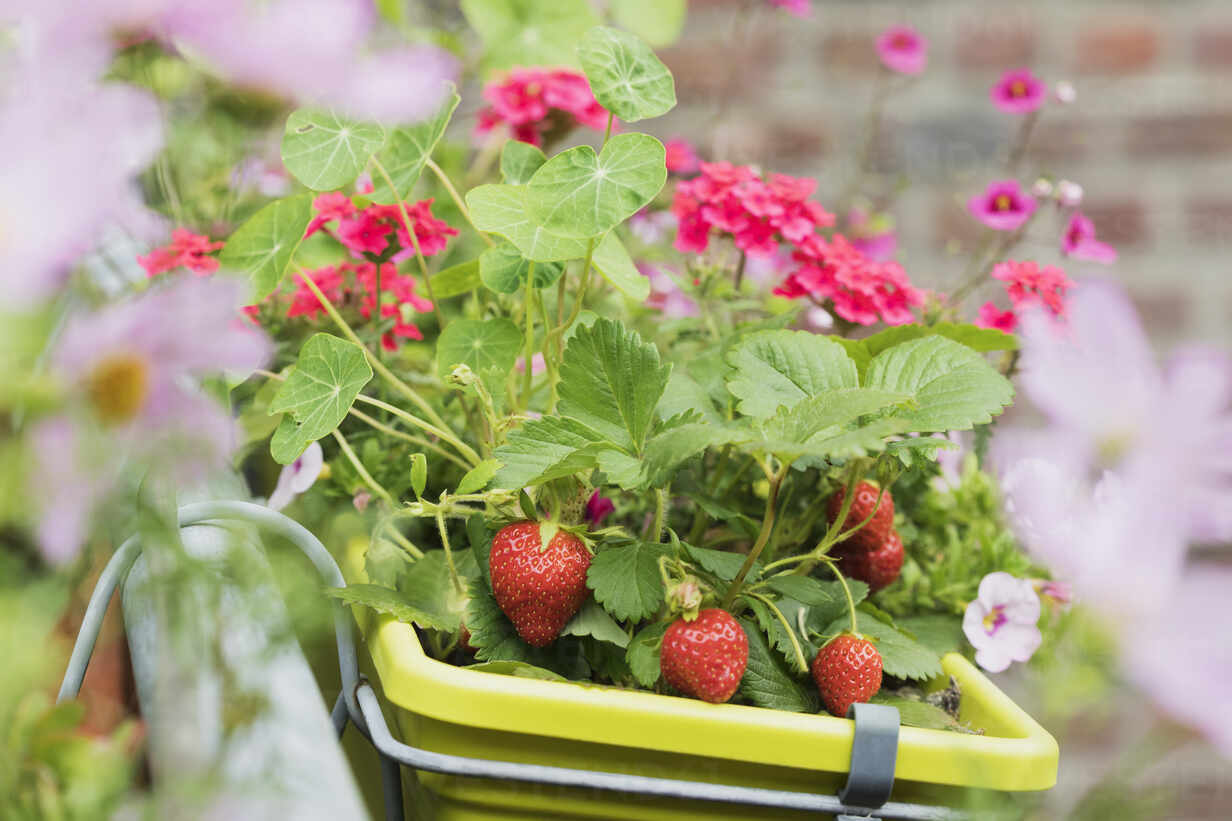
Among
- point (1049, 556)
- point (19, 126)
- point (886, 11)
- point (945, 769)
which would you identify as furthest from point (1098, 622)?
point (886, 11)

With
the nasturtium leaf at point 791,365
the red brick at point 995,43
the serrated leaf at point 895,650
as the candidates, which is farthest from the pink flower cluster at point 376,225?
the red brick at point 995,43

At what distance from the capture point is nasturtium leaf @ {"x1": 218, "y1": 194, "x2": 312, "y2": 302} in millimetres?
508

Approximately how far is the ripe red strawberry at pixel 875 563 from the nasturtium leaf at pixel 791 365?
12cm

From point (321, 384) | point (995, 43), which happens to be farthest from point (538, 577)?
point (995, 43)

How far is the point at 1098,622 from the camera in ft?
0.39

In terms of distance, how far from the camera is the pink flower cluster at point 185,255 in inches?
18.6

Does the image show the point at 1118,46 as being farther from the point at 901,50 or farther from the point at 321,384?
the point at 321,384

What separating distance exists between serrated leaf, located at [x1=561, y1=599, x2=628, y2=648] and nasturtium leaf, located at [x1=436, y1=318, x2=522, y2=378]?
0.15 metres

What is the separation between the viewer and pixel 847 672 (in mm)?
455

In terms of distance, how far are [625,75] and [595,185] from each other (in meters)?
0.07

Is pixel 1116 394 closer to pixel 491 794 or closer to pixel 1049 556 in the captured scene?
pixel 1049 556

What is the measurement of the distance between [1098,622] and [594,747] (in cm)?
33

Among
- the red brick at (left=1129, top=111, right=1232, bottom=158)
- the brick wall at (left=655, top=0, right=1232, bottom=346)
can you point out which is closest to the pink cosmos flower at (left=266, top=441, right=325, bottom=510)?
the brick wall at (left=655, top=0, right=1232, bottom=346)

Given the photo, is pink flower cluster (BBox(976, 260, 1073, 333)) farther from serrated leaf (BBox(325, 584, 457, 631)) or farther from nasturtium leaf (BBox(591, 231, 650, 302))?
serrated leaf (BBox(325, 584, 457, 631))
